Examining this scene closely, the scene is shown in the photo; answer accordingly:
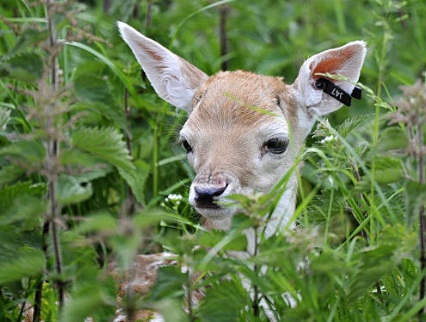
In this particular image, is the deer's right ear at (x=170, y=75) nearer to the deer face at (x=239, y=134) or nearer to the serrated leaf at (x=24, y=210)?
the deer face at (x=239, y=134)

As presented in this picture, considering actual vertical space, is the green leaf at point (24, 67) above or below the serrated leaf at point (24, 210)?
above

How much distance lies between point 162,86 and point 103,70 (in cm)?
53

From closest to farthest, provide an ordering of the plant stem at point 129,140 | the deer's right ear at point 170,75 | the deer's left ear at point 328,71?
the deer's left ear at point 328,71 → the deer's right ear at point 170,75 → the plant stem at point 129,140

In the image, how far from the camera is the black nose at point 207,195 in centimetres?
465

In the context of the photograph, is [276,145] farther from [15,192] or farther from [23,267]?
[23,267]

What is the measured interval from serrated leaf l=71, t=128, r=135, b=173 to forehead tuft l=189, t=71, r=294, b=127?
1350 mm

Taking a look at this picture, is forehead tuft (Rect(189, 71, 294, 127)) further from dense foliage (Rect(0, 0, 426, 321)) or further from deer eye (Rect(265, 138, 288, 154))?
dense foliage (Rect(0, 0, 426, 321))

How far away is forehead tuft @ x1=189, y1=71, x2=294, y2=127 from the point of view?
530cm

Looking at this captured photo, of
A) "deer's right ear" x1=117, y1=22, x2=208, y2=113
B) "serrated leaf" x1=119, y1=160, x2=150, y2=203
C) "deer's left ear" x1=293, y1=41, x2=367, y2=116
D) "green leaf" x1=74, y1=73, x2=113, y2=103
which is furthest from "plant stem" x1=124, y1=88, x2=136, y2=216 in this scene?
"green leaf" x1=74, y1=73, x2=113, y2=103

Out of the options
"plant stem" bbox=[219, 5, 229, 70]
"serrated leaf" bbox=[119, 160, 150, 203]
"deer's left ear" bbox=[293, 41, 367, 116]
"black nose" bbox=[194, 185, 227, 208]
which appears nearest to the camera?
"black nose" bbox=[194, 185, 227, 208]

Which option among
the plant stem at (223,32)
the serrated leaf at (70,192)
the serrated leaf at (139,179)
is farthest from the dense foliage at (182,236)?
the plant stem at (223,32)

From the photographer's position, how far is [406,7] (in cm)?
827

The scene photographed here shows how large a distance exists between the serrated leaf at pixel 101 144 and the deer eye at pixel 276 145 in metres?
1.57

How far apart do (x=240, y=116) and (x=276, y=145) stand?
246 millimetres
